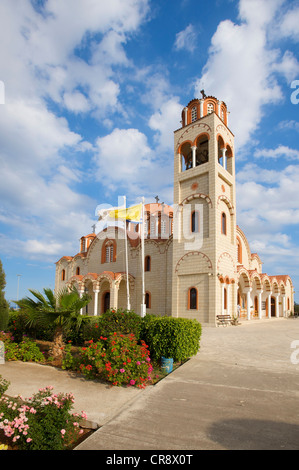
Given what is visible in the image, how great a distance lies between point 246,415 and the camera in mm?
4520

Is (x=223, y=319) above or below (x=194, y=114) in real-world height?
below

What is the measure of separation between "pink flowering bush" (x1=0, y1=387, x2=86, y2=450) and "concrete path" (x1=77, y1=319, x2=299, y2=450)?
0.35 m

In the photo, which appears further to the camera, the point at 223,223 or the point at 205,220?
the point at 223,223

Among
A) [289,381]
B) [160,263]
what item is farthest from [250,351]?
[160,263]

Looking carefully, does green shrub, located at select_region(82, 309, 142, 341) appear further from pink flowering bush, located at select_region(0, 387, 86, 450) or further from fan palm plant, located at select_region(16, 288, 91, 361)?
pink flowering bush, located at select_region(0, 387, 86, 450)

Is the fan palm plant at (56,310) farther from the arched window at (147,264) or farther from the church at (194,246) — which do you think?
the arched window at (147,264)

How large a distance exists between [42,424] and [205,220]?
1783cm

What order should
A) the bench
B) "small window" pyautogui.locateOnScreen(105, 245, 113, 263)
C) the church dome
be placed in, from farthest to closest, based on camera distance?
"small window" pyautogui.locateOnScreen(105, 245, 113, 263), the church dome, the bench

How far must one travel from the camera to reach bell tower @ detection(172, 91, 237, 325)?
19359 millimetres

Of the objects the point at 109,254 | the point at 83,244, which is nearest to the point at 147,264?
the point at 109,254

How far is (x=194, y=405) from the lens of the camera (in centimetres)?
492

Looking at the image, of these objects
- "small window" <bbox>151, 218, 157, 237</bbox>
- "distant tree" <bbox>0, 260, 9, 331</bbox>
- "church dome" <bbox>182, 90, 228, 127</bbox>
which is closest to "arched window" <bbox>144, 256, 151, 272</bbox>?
"small window" <bbox>151, 218, 157, 237</bbox>

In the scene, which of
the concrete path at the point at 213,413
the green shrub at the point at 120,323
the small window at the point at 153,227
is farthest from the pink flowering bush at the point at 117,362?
the small window at the point at 153,227

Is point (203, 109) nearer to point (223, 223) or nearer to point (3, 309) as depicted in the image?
point (223, 223)
